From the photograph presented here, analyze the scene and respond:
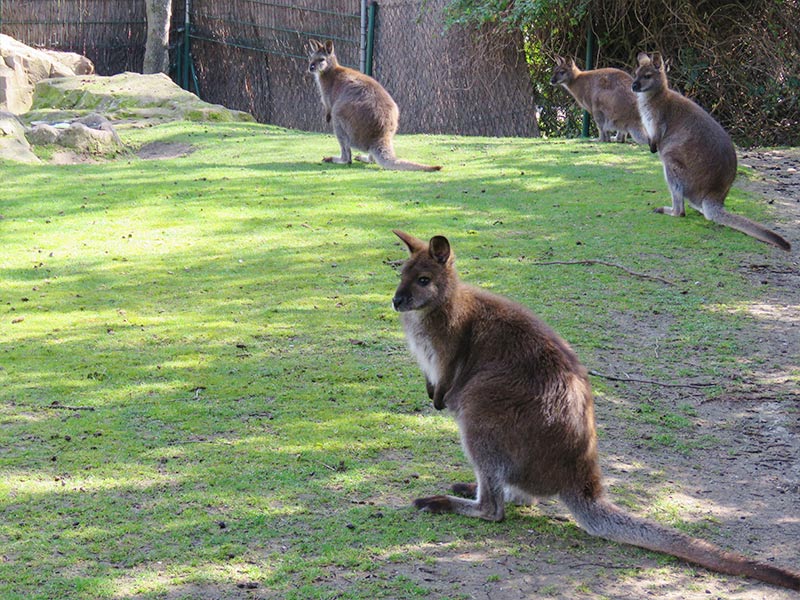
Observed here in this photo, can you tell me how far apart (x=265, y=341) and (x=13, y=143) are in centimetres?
676

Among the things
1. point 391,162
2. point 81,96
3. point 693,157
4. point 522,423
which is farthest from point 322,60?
point 522,423

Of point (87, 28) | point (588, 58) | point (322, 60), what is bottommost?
point (322, 60)

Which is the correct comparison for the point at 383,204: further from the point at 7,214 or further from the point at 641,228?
the point at 7,214

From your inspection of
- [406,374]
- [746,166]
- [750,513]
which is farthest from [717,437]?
[746,166]

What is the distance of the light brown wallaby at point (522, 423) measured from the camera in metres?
3.81

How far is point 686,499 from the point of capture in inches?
170

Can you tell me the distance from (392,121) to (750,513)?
26.5ft

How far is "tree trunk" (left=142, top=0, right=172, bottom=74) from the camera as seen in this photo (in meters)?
18.9

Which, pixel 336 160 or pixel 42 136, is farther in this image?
pixel 42 136

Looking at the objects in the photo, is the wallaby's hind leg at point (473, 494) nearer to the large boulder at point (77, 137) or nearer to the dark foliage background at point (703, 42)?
the large boulder at point (77, 137)

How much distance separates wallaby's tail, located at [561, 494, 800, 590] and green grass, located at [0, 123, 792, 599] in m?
0.23

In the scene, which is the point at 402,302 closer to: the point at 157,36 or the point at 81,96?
the point at 81,96

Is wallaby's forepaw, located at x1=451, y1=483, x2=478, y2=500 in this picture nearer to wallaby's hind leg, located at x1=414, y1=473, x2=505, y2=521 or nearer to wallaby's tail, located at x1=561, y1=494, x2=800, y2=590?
wallaby's hind leg, located at x1=414, y1=473, x2=505, y2=521

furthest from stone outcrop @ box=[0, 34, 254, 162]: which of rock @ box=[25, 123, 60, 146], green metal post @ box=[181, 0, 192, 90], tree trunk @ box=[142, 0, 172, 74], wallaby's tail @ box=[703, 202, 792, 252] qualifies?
wallaby's tail @ box=[703, 202, 792, 252]
